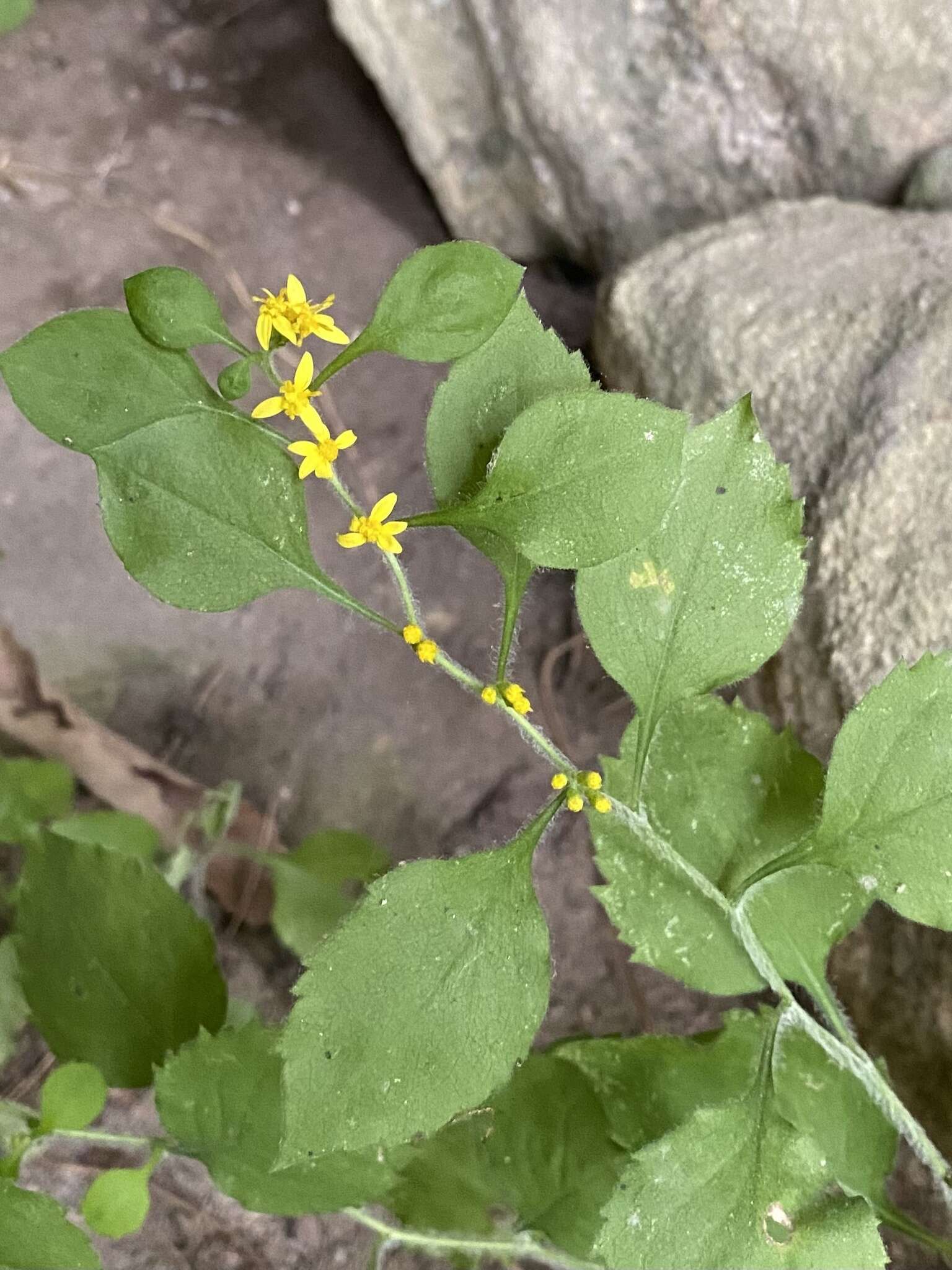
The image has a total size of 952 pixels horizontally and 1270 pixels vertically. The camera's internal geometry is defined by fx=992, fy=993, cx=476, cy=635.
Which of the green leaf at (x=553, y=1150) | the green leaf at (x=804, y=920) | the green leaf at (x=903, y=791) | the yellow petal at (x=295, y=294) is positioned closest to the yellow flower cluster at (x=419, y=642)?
the yellow petal at (x=295, y=294)

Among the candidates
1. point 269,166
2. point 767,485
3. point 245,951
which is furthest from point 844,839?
point 269,166

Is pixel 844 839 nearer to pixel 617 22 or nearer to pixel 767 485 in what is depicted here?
pixel 767 485

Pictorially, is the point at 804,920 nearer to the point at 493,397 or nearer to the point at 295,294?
the point at 493,397

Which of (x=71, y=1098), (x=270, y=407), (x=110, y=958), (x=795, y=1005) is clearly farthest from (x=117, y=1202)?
(x=270, y=407)

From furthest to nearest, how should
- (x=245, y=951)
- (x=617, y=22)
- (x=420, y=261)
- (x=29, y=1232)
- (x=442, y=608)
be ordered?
(x=442, y=608)
(x=617, y=22)
(x=245, y=951)
(x=29, y=1232)
(x=420, y=261)

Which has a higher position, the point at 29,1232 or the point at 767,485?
the point at 767,485
